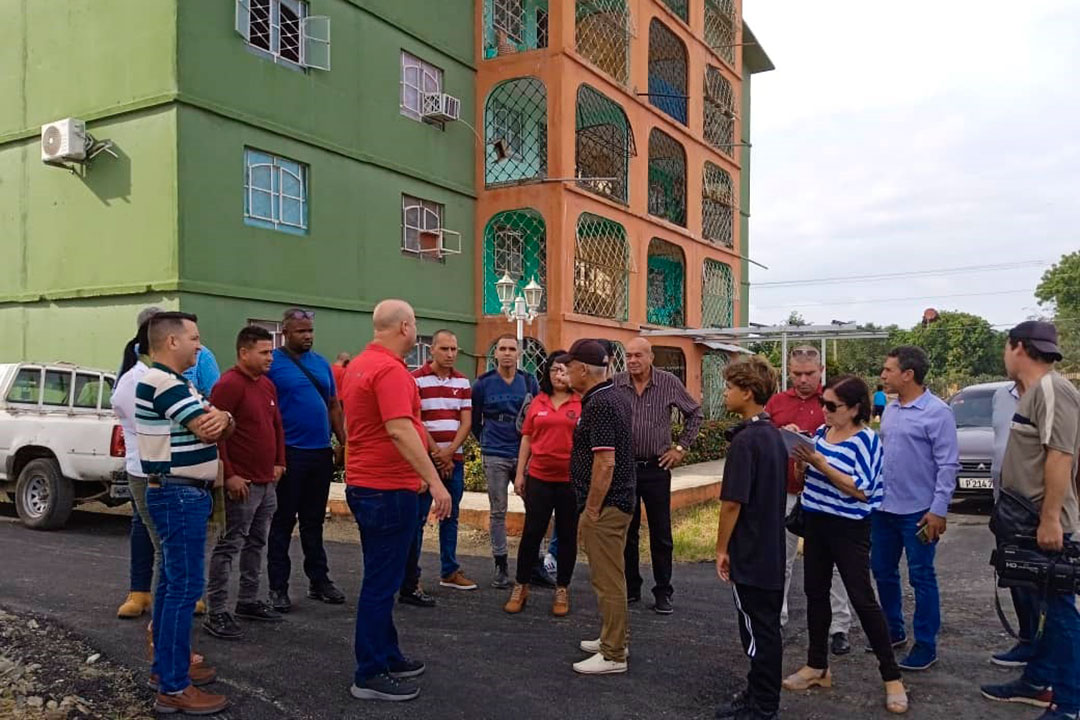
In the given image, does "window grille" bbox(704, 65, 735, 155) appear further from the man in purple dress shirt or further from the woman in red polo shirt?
the man in purple dress shirt

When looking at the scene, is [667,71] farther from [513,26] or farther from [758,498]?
[758,498]

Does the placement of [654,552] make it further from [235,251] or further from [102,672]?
[235,251]

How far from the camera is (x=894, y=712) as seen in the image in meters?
4.07

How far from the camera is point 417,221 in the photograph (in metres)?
14.9

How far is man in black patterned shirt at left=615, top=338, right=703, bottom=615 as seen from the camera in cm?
589

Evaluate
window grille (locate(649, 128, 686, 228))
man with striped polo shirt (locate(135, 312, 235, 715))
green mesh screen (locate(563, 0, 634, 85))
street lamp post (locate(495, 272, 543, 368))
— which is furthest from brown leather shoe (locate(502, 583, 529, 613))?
window grille (locate(649, 128, 686, 228))

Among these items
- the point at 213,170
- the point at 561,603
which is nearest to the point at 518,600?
the point at 561,603

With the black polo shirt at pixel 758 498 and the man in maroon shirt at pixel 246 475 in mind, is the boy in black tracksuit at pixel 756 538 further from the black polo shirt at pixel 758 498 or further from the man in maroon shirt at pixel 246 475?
the man in maroon shirt at pixel 246 475

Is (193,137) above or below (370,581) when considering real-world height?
above

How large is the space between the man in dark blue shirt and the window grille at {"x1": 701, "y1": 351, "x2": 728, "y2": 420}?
16.9 metres

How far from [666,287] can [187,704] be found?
65.5ft

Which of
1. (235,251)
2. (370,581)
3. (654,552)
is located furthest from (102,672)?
(235,251)

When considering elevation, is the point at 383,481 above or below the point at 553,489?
above

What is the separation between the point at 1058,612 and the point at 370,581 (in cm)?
339
